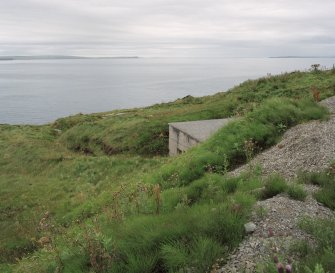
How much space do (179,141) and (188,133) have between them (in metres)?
1.66

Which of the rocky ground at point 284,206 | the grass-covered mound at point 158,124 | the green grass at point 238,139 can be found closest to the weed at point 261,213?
the rocky ground at point 284,206

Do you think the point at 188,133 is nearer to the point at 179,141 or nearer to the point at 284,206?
the point at 179,141

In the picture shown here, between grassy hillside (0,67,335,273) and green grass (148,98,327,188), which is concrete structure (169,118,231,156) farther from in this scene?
green grass (148,98,327,188)

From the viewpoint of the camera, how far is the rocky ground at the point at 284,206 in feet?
17.4

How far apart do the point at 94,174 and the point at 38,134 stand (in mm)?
20998

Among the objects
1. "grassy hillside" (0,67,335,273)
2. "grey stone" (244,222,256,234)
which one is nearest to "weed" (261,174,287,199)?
"grassy hillside" (0,67,335,273)

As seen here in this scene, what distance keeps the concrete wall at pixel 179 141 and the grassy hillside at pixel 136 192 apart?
1.49 m

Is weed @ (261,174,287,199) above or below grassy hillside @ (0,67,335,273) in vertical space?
above

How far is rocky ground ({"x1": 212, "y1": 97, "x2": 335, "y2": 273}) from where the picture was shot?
5.31m

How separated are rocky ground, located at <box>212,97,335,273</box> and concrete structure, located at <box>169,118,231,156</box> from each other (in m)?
6.78

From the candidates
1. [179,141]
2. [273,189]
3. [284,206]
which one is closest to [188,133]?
[179,141]

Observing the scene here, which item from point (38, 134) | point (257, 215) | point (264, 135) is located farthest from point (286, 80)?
point (257, 215)

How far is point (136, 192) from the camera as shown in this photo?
8.95 m

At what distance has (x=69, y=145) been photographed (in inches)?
1292
